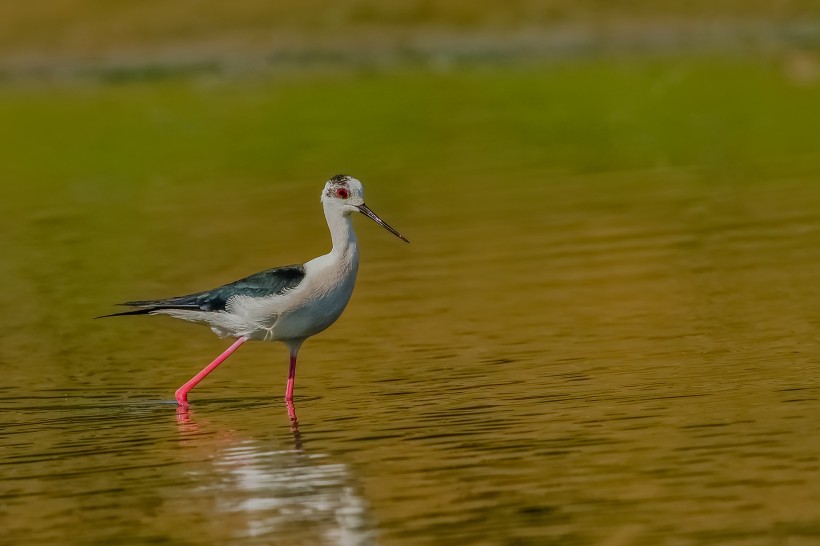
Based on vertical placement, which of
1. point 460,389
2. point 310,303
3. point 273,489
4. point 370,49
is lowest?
point 273,489

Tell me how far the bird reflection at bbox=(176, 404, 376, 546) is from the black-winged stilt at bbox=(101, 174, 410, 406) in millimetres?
824

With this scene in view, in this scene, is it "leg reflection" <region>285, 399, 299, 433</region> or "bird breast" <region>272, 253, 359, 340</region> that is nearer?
"leg reflection" <region>285, 399, 299, 433</region>

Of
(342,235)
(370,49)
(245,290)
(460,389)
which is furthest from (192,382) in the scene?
(370,49)

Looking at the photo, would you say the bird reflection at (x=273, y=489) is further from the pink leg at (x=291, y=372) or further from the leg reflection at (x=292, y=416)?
the pink leg at (x=291, y=372)

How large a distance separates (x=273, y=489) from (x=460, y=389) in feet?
6.99

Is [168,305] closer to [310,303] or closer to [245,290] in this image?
[245,290]

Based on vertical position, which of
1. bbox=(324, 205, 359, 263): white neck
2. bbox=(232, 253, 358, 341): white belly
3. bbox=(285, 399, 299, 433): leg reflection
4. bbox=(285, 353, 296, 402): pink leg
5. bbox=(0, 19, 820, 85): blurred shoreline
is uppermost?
bbox=(0, 19, 820, 85): blurred shoreline

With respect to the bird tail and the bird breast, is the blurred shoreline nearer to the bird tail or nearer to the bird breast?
the bird tail

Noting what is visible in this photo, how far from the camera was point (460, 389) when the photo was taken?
1036 cm

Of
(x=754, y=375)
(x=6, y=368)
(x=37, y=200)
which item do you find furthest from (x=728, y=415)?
(x=37, y=200)

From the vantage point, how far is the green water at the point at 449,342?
8.02m

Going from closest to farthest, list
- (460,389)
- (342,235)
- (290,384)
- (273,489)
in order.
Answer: (273,489), (460,389), (290,384), (342,235)

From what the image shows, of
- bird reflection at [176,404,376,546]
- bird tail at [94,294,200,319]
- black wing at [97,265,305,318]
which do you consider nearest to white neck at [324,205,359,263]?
black wing at [97,265,305,318]

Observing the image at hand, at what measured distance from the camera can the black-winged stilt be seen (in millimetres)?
10461
